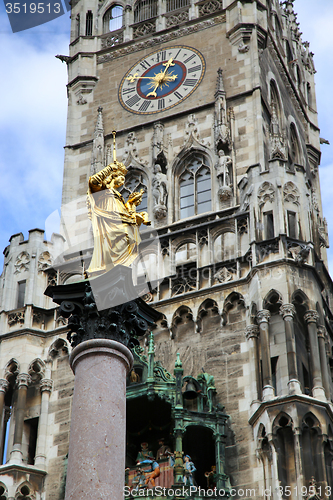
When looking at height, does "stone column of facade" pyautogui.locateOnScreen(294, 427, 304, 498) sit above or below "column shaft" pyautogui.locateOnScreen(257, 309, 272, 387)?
below

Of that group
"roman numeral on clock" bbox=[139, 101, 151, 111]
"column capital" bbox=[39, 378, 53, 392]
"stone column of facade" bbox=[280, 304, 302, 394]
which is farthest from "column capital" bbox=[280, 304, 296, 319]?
"roman numeral on clock" bbox=[139, 101, 151, 111]

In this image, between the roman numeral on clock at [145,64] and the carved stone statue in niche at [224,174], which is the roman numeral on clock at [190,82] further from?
the carved stone statue in niche at [224,174]

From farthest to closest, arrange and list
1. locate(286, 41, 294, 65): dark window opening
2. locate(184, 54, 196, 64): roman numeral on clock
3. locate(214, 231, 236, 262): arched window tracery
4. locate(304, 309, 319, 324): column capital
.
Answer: locate(286, 41, 294, 65): dark window opening, locate(184, 54, 196, 64): roman numeral on clock, locate(214, 231, 236, 262): arched window tracery, locate(304, 309, 319, 324): column capital

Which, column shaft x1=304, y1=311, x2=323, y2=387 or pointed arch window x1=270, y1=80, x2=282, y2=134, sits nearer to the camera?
column shaft x1=304, y1=311, x2=323, y2=387

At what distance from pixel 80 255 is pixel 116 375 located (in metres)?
12.2

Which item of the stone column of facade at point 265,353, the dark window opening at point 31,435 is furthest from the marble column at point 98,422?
the dark window opening at point 31,435

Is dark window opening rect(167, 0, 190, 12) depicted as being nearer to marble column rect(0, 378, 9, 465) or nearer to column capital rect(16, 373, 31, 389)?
column capital rect(16, 373, 31, 389)

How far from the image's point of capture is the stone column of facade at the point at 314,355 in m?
23.5

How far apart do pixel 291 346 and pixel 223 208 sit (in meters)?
7.46

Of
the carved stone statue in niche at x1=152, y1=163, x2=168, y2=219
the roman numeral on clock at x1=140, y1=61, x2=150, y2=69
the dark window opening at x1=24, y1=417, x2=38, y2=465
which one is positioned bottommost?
the dark window opening at x1=24, y1=417, x2=38, y2=465

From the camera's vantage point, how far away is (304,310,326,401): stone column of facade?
23.5 meters

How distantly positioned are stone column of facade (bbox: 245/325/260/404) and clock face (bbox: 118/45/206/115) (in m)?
11.4

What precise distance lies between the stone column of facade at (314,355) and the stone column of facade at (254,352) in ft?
4.04

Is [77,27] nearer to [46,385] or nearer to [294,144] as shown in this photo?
[294,144]
